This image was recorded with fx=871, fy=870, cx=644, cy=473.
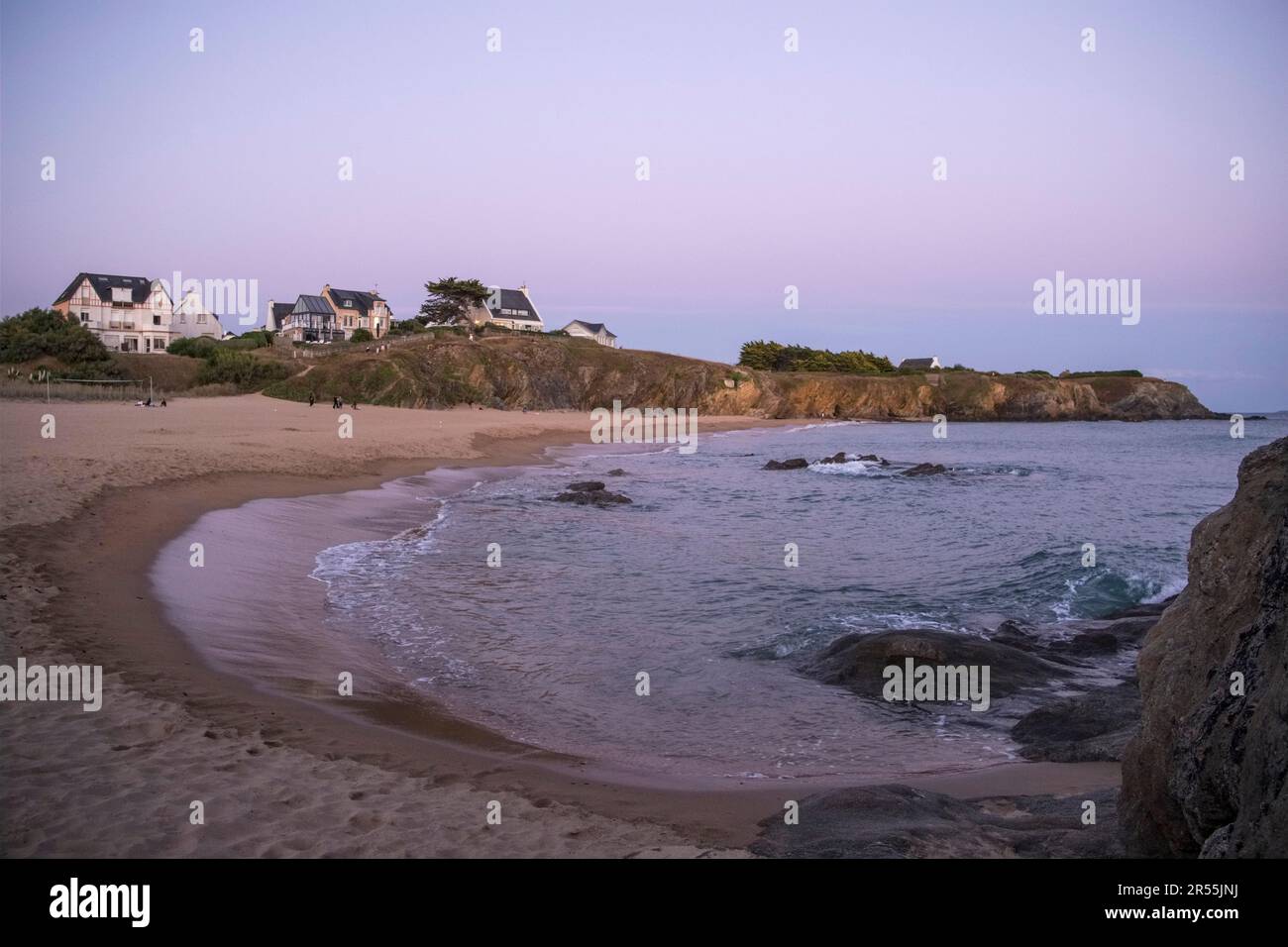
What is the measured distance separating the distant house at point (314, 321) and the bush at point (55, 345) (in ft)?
128

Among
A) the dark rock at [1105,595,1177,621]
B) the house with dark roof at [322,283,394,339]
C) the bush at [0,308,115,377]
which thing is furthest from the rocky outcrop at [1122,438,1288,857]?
the house with dark roof at [322,283,394,339]

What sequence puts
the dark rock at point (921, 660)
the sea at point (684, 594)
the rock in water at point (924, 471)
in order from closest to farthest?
the sea at point (684, 594)
the dark rock at point (921, 660)
the rock in water at point (924, 471)

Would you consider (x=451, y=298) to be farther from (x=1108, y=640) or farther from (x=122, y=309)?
(x=1108, y=640)

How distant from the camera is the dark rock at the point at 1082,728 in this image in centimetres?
759

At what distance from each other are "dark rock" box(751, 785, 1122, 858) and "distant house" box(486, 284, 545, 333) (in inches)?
4176

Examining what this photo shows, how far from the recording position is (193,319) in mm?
83750

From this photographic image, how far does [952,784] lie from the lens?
7082 millimetres

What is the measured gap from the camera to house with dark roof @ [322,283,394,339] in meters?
99.5

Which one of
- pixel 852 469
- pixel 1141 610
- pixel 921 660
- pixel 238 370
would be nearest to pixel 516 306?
pixel 238 370

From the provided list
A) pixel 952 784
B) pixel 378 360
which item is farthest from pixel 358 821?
pixel 378 360

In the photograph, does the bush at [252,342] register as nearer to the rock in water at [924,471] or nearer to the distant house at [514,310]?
the distant house at [514,310]

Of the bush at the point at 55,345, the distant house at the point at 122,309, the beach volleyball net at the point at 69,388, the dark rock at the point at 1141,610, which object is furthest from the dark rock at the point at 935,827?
the distant house at the point at 122,309
